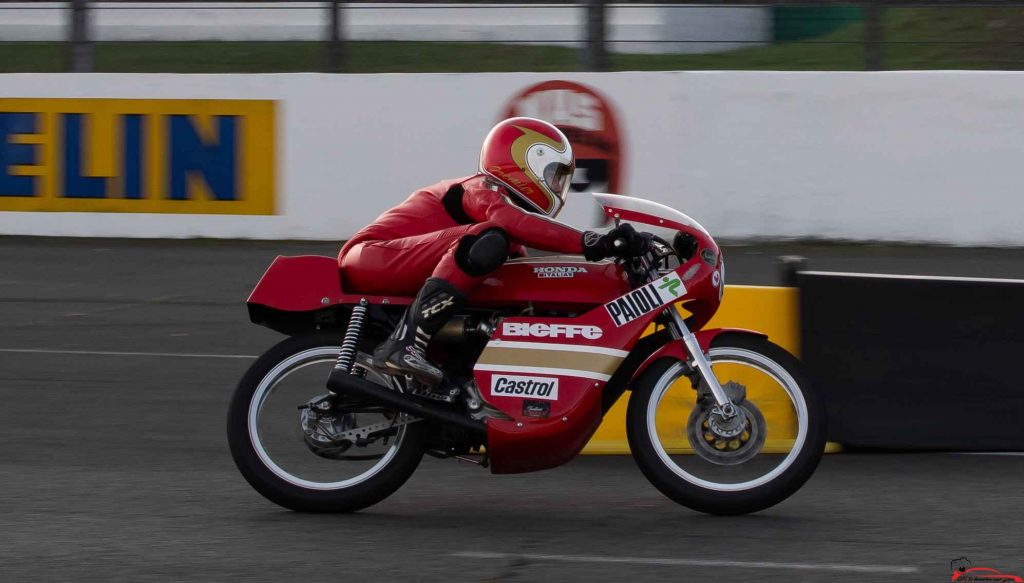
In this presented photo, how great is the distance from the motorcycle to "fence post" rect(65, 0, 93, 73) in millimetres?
10667

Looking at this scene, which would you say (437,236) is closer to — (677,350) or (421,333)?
(421,333)

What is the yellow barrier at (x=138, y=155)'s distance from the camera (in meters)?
15.1

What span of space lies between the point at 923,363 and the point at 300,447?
Result: 2836mm

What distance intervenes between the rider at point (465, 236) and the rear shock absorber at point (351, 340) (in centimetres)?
10

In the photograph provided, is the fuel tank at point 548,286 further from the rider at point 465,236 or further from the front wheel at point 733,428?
the front wheel at point 733,428

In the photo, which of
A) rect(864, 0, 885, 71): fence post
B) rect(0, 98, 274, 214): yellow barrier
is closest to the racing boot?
rect(0, 98, 274, 214): yellow barrier

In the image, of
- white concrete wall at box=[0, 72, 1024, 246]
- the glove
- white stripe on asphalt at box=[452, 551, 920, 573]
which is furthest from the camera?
white concrete wall at box=[0, 72, 1024, 246]

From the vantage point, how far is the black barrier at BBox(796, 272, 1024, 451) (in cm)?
676

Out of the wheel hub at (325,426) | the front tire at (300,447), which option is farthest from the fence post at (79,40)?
the wheel hub at (325,426)

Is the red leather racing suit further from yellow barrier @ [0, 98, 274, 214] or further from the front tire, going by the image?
yellow barrier @ [0, 98, 274, 214]

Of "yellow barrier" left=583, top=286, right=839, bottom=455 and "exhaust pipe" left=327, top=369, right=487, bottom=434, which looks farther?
"yellow barrier" left=583, top=286, right=839, bottom=455

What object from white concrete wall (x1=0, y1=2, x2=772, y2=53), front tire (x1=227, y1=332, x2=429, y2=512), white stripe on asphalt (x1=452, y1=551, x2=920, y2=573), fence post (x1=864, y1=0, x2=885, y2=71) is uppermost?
white concrete wall (x1=0, y1=2, x2=772, y2=53)

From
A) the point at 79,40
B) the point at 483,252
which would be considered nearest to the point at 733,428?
the point at 483,252

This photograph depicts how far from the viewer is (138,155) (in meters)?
15.2
